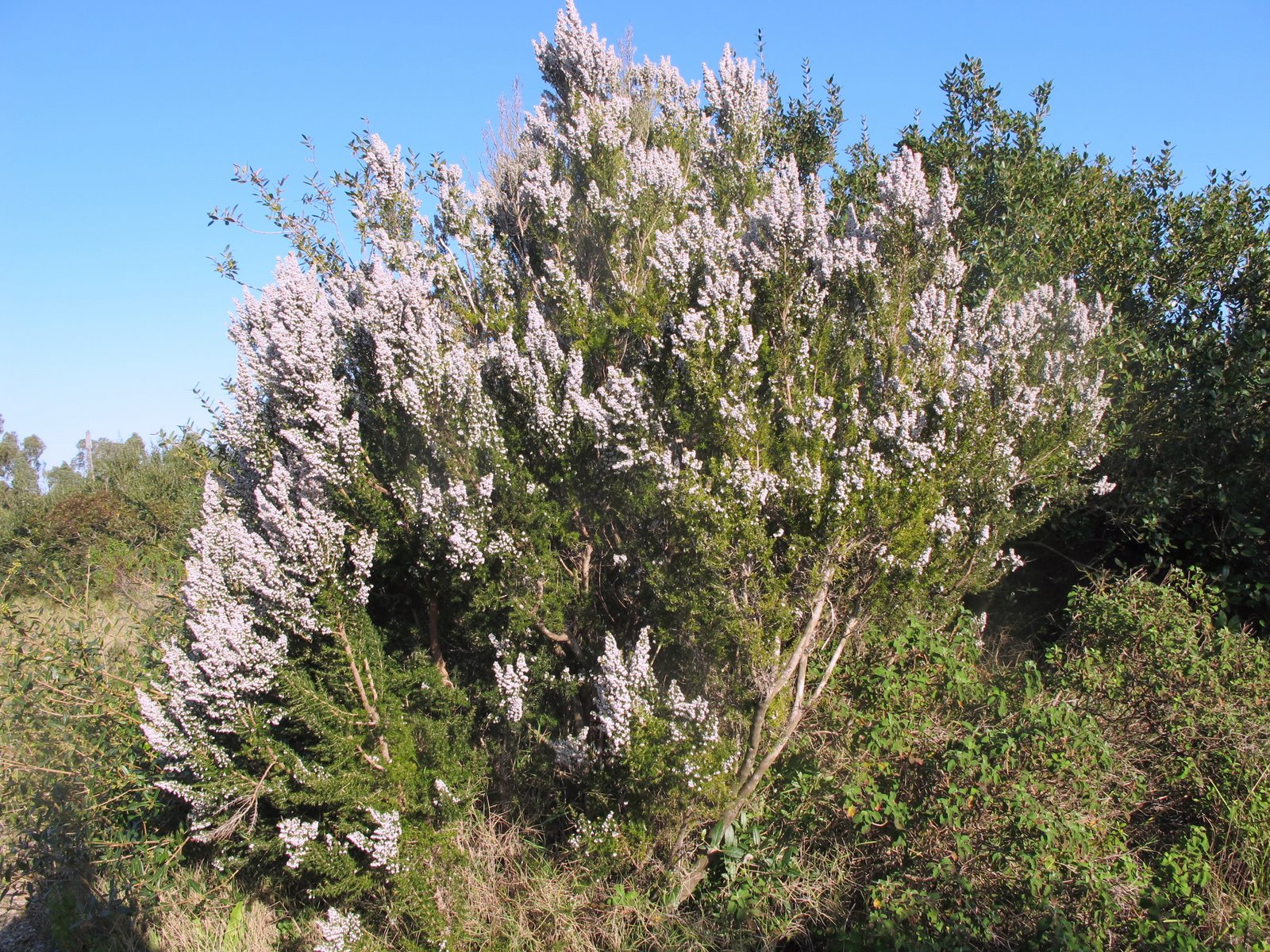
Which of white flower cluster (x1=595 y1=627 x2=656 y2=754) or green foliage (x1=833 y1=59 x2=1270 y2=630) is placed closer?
white flower cluster (x1=595 y1=627 x2=656 y2=754)

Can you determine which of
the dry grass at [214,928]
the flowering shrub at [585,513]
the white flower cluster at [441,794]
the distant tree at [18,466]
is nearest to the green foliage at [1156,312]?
the flowering shrub at [585,513]

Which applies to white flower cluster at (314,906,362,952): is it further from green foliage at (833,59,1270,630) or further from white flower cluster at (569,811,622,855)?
green foliage at (833,59,1270,630)

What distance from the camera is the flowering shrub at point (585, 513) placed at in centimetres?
348

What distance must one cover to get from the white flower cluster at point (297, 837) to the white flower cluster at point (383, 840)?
174 millimetres

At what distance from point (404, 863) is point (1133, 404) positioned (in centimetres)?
546

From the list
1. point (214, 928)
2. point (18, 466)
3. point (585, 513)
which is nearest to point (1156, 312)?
point (585, 513)

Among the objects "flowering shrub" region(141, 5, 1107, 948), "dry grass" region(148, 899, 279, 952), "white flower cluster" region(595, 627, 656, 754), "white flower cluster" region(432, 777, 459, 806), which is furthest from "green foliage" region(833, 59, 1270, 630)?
"dry grass" region(148, 899, 279, 952)

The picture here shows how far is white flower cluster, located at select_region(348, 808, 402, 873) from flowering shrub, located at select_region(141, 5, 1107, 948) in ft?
0.09

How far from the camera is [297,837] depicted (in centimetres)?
338

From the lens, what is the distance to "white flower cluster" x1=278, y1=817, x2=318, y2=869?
133 inches

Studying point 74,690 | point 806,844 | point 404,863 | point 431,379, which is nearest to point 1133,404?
point 806,844

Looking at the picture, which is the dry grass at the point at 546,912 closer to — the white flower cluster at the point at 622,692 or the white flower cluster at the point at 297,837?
the white flower cluster at the point at 297,837

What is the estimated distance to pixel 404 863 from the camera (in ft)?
11.4

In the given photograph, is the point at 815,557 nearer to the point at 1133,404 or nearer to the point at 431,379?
the point at 431,379
